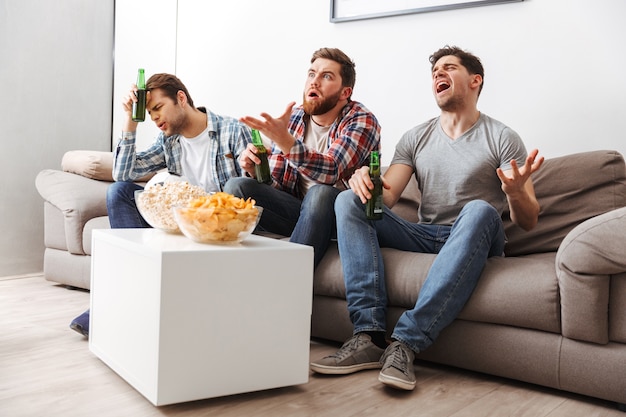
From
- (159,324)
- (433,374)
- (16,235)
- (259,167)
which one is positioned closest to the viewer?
(159,324)

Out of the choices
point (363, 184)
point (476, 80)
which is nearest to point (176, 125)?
point (363, 184)

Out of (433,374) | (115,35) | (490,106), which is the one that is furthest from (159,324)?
(115,35)

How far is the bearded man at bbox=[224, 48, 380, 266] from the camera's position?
210 centimetres

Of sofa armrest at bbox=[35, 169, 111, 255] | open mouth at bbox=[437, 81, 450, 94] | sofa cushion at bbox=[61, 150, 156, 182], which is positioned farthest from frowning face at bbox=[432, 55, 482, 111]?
sofa armrest at bbox=[35, 169, 111, 255]

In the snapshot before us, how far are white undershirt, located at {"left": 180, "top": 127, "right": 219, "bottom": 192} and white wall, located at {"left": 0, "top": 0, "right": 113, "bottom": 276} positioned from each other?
4.68 ft

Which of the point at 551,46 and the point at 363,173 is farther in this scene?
the point at 551,46

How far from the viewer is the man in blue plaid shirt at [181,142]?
8.38 feet

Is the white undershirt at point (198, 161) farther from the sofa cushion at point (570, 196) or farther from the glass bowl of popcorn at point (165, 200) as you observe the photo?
the sofa cushion at point (570, 196)

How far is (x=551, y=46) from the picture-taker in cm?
265

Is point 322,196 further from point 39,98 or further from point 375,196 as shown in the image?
point 39,98

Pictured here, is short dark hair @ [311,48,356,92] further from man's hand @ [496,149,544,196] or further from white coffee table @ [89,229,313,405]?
white coffee table @ [89,229,313,405]

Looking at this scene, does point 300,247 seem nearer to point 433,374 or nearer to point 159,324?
point 159,324

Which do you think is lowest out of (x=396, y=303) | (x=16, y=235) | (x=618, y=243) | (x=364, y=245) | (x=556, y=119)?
(x=16, y=235)

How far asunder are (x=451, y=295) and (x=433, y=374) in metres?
0.28
